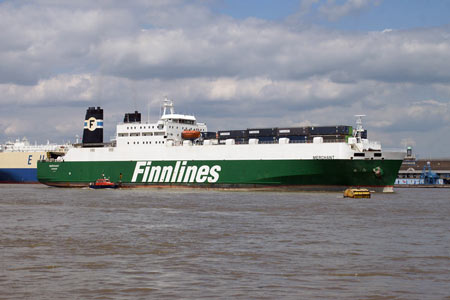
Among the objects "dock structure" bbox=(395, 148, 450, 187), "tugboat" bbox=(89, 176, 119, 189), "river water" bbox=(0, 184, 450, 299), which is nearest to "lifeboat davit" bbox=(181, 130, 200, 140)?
"tugboat" bbox=(89, 176, 119, 189)

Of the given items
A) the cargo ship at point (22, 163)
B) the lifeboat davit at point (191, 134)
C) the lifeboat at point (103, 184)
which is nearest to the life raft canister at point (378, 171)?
the lifeboat davit at point (191, 134)


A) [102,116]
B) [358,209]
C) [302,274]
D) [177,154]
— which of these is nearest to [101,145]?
[102,116]

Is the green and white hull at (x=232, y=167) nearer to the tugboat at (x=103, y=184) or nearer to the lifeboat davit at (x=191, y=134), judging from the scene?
the tugboat at (x=103, y=184)

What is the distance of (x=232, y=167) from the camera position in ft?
160

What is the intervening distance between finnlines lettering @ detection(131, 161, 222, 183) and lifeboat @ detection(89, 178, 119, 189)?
204 cm

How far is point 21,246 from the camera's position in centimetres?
1571

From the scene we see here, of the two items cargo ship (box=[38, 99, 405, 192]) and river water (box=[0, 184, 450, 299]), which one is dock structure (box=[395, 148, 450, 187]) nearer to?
cargo ship (box=[38, 99, 405, 192])

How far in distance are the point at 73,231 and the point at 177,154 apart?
32.3 metres

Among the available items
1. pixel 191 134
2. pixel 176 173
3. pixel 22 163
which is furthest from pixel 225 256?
pixel 22 163

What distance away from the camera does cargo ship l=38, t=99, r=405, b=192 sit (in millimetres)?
44562

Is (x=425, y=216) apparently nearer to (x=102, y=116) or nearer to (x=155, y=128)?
(x=155, y=128)

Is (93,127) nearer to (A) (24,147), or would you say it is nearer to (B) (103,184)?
(B) (103,184)

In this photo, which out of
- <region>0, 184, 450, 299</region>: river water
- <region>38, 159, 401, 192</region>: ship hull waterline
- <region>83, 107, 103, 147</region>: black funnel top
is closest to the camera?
<region>0, 184, 450, 299</region>: river water

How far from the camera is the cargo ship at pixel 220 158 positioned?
4456 cm
